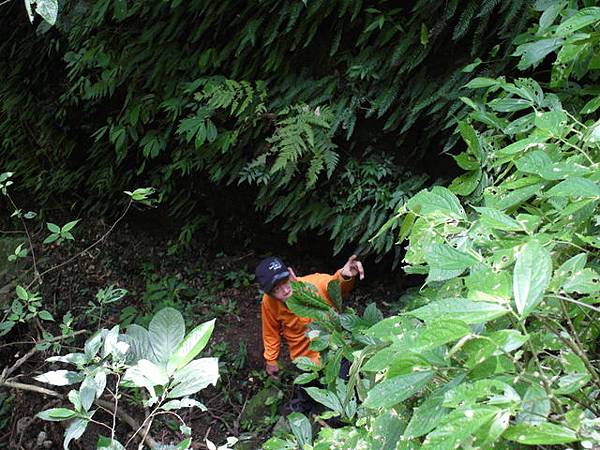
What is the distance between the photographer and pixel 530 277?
0.70 metres

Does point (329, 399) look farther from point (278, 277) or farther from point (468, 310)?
point (278, 277)

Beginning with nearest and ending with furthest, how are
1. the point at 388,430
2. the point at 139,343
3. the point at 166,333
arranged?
the point at 388,430 → the point at 166,333 → the point at 139,343

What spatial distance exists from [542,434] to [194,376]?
594 mm

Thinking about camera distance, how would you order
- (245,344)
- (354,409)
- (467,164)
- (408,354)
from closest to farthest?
1. (408,354)
2. (354,409)
3. (467,164)
4. (245,344)

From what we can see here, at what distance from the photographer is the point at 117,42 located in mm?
5051

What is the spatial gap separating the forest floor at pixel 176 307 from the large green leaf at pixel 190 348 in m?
2.67

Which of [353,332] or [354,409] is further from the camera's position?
[353,332]

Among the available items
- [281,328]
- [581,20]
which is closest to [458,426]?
[581,20]

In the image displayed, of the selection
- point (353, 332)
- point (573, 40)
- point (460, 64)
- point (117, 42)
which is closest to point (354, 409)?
point (353, 332)

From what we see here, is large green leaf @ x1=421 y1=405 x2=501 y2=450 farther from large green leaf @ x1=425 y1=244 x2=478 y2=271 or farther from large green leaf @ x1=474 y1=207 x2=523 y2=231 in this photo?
large green leaf @ x1=474 y1=207 x2=523 y2=231

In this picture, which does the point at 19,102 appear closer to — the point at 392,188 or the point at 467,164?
the point at 392,188

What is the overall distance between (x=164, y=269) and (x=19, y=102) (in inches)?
103

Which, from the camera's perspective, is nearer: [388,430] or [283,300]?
[388,430]

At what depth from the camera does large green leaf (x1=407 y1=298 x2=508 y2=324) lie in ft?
2.21
